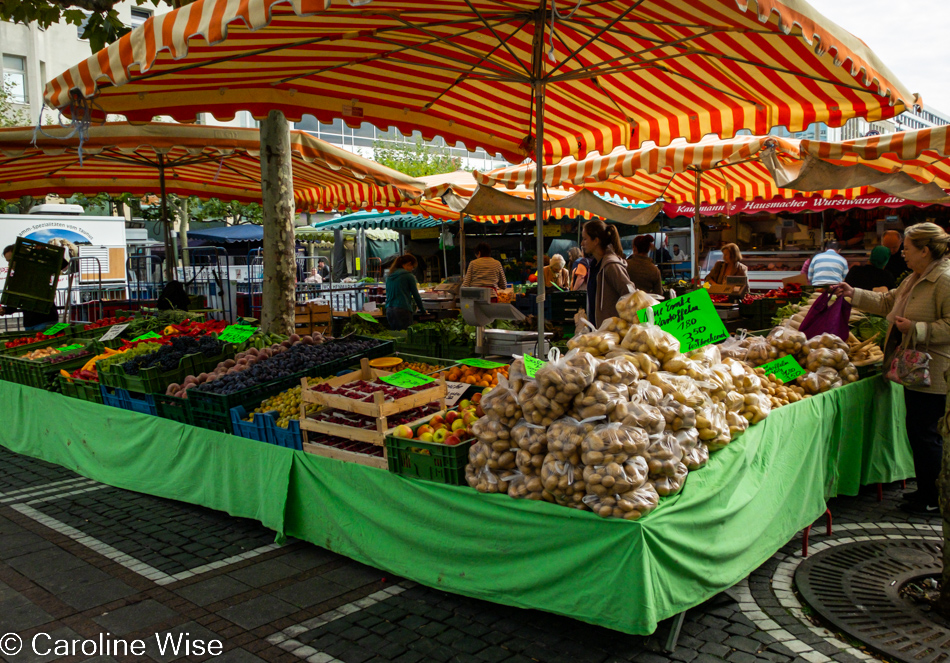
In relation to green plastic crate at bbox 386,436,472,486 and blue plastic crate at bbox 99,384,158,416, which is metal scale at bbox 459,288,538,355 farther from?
blue plastic crate at bbox 99,384,158,416

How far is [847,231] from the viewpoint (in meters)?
15.2

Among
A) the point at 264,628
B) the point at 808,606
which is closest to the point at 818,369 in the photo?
the point at 808,606

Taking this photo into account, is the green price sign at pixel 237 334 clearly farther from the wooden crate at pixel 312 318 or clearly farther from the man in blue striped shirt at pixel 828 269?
the man in blue striped shirt at pixel 828 269

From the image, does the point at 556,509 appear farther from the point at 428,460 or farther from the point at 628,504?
the point at 428,460

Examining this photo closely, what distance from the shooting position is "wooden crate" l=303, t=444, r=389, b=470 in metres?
3.75

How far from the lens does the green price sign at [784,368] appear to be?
175 inches

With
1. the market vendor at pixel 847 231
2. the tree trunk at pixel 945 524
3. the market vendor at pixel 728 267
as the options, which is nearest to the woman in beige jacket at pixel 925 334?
the tree trunk at pixel 945 524

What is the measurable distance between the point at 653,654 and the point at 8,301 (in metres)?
9.25

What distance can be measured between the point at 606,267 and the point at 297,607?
12.7 feet

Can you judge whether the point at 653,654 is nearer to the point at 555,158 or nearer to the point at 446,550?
the point at 446,550

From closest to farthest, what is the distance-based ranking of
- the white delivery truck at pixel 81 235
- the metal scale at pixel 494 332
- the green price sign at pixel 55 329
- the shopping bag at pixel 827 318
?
the shopping bag at pixel 827 318 → the metal scale at pixel 494 332 → the green price sign at pixel 55 329 → the white delivery truck at pixel 81 235

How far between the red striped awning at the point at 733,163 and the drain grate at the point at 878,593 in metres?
4.01

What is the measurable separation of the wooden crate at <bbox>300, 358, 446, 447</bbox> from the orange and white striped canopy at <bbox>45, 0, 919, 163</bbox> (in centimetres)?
191

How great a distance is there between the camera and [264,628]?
11.1ft
